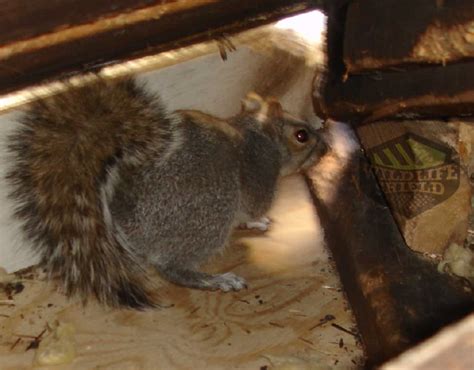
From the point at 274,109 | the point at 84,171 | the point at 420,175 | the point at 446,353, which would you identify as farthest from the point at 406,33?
the point at 446,353

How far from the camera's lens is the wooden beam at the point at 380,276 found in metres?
1.92

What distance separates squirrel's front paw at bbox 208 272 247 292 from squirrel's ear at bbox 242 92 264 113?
0.49 meters

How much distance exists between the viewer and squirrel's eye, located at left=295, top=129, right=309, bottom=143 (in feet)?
7.91

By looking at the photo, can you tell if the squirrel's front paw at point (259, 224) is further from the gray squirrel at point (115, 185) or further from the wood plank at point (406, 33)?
the wood plank at point (406, 33)

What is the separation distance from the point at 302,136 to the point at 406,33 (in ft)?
2.06

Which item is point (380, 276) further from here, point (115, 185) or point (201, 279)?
point (115, 185)

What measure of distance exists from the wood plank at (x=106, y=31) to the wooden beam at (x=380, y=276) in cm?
→ 57

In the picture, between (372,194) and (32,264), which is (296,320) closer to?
(372,194)

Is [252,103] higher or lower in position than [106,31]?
lower

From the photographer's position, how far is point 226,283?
2236 mm

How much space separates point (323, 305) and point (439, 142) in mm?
536

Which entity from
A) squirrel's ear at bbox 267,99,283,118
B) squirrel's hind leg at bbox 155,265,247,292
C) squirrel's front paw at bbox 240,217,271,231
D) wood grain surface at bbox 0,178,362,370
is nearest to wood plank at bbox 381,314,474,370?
wood grain surface at bbox 0,178,362,370

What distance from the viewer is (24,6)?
174 centimetres

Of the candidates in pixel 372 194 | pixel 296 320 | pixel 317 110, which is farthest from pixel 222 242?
pixel 317 110
